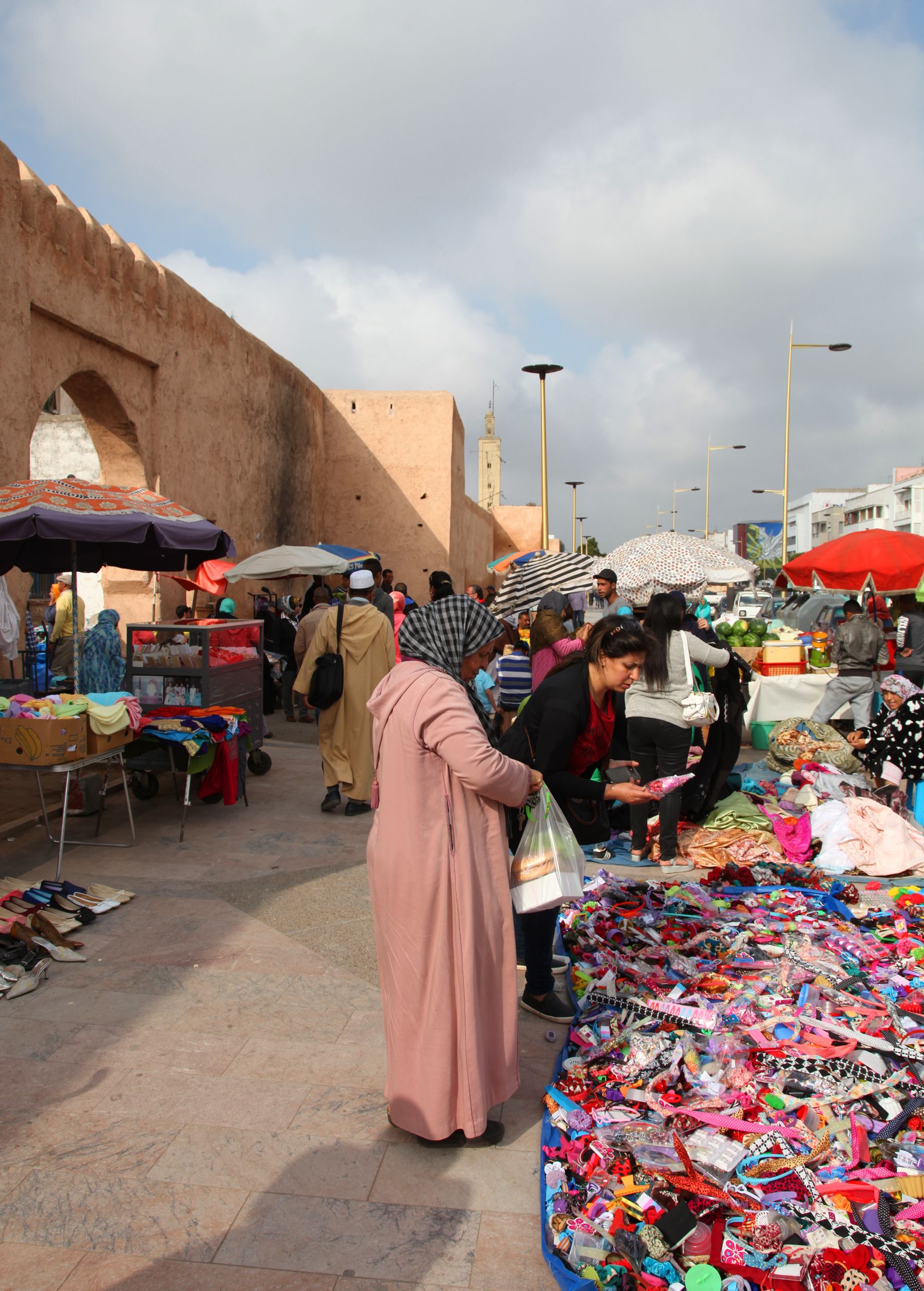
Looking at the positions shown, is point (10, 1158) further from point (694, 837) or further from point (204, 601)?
point (204, 601)

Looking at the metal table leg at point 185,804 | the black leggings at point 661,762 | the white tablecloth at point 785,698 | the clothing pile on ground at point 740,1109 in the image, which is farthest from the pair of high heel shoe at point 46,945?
the white tablecloth at point 785,698

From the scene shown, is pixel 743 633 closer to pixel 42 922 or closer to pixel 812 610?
pixel 42 922

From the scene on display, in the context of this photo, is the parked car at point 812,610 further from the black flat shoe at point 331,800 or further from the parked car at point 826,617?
the black flat shoe at point 331,800

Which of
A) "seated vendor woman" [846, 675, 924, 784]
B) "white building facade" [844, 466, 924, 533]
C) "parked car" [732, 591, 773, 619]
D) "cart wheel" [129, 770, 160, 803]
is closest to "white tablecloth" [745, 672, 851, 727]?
"seated vendor woman" [846, 675, 924, 784]

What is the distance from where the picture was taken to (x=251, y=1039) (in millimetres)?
3508

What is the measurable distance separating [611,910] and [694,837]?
1.70 m

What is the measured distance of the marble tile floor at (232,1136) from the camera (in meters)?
2.37

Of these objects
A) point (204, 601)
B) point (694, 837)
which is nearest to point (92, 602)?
point (204, 601)

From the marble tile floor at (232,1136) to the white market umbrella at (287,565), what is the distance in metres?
7.56

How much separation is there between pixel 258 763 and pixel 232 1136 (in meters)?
5.46

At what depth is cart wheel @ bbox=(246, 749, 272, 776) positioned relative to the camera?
8172 millimetres

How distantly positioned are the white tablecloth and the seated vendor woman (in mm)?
2917

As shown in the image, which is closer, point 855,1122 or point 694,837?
point 855,1122

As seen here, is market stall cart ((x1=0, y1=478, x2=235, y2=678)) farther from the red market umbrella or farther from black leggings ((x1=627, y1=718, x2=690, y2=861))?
the red market umbrella
